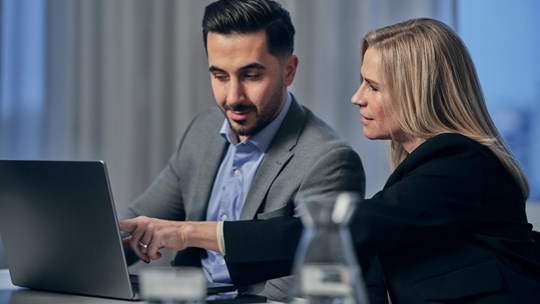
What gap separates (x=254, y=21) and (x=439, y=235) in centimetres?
92

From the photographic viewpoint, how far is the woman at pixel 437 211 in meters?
1.65

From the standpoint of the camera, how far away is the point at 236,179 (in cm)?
236

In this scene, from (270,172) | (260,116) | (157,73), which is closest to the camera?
(270,172)

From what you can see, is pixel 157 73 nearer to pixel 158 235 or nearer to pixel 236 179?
pixel 236 179

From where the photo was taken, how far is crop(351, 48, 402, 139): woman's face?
6.08 ft

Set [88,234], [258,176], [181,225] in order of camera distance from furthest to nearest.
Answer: [258,176], [181,225], [88,234]

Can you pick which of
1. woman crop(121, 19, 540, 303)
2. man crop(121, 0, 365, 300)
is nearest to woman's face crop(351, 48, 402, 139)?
woman crop(121, 19, 540, 303)

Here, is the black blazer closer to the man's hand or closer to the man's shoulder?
the man's hand

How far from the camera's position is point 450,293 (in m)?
1.65

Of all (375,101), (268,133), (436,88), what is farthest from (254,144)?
(436,88)

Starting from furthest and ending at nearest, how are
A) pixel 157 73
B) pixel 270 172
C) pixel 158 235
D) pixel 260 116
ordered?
pixel 157 73 → pixel 260 116 → pixel 270 172 → pixel 158 235

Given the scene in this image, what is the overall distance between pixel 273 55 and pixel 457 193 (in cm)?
83

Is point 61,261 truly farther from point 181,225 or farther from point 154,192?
point 154,192

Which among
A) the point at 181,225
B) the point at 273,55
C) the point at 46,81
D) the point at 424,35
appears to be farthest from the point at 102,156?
the point at 424,35
